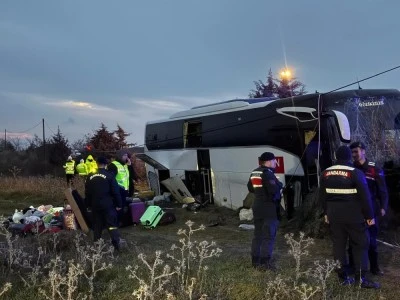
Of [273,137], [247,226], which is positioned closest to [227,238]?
[247,226]

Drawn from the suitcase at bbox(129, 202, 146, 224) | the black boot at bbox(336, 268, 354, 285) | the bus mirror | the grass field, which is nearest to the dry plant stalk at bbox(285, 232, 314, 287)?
the grass field

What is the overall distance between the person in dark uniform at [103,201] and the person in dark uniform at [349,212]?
155 inches

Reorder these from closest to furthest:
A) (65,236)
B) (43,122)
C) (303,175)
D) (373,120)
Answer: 1. (65,236)
2. (373,120)
3. (303,175)
4. (43,122)

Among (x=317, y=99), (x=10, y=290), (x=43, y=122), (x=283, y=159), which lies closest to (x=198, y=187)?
(x=283, y=159)

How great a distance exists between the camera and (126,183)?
39.1 ft

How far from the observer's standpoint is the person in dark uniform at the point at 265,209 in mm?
6598

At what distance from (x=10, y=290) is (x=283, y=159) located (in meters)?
8.04

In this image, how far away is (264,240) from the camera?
6668 millimetres

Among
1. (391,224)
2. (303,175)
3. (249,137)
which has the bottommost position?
(391,224)

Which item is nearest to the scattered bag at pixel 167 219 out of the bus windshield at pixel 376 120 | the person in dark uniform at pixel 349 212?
the bus windshield at pixel 376 120

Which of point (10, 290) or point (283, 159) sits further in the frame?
point (283, 159)

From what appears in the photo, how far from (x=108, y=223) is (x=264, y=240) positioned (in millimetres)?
3048

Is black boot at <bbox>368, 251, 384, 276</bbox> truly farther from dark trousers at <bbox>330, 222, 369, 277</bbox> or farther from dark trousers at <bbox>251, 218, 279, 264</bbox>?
dark trousers at <bbox>251, 218, 279, 264</bbox>

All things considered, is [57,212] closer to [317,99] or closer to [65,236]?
[65,236]
